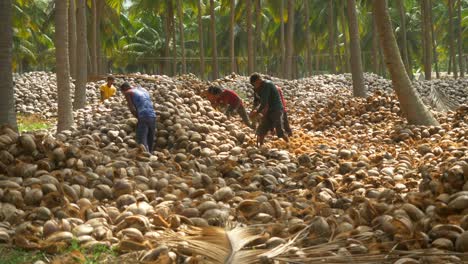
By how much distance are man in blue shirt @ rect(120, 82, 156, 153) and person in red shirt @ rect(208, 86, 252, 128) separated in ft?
7.76

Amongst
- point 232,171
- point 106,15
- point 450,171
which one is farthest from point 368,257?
point 106,15

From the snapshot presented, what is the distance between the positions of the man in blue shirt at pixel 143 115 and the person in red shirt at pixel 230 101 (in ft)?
7.76

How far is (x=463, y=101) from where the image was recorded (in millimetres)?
17375

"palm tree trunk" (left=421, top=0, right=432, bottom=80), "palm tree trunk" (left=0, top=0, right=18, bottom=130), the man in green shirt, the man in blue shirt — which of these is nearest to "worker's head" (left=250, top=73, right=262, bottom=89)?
the man in green shirt

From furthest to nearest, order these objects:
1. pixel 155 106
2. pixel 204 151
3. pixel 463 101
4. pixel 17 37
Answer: pixel 17 37
pixel 463 101
pixel 155 106
pixel 204 151

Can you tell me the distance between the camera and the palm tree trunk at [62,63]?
32.9 ft

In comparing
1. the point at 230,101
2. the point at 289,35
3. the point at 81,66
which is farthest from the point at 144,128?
the point at 289,35

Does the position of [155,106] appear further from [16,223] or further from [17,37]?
[17,37]

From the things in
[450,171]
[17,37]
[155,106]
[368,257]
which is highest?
[17,37]

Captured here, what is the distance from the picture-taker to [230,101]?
36.6 feet

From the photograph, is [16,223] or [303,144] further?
[303,144]

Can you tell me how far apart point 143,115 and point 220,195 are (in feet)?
10.3

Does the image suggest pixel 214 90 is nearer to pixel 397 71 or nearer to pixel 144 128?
pixel 144 128

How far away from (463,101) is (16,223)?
1538 cm
